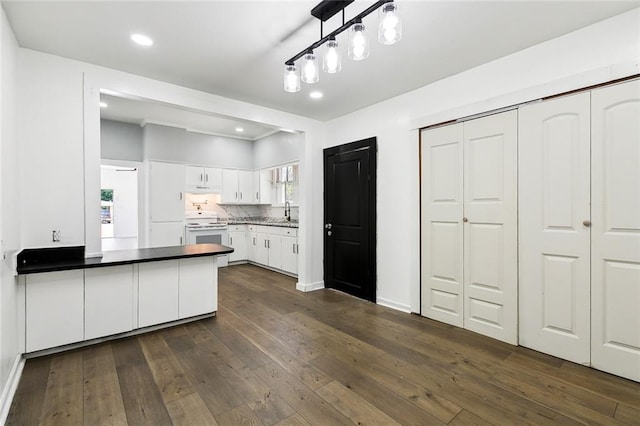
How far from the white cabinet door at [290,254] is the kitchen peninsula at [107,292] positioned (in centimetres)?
200

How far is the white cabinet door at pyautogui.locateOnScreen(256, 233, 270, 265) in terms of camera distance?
20.0 feet

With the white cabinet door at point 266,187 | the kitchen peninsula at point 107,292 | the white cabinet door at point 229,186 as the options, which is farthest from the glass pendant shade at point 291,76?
the white cabinet door at point 229,186

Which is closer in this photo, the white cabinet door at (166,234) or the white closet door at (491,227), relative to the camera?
the white closet door at (491,227)

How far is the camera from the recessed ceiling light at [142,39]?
2.47 meters

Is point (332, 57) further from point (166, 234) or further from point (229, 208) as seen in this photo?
point (229, 208)

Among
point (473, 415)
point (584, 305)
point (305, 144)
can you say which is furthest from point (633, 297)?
point (305, 144)

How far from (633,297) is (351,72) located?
3.00 metres

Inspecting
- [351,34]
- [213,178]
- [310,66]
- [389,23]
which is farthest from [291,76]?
[213,178]

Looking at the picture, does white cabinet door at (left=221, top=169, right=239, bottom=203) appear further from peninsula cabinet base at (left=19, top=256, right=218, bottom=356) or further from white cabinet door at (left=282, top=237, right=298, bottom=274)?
peninsula cabinet base at (left=19, top=256, right=218, bottom=356)

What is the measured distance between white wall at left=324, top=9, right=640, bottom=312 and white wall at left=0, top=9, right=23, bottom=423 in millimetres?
3422

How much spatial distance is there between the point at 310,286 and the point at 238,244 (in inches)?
103

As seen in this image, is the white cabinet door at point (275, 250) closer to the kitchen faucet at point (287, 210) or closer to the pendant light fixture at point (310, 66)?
the kitchen faucet at point (287, 210)

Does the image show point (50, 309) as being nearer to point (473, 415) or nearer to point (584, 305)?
point (473, 415)

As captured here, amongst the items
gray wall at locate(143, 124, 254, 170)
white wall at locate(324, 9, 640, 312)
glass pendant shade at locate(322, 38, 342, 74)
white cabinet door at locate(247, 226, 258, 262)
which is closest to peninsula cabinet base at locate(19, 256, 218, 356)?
white wall at locate(324, 9, 640, 312)
